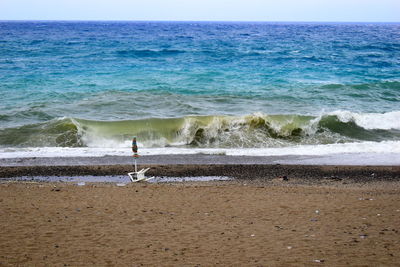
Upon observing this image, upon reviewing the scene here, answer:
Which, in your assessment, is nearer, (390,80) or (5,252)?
(5,252)

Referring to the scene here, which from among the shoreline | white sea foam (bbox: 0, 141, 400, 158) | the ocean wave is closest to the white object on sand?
the shoreline

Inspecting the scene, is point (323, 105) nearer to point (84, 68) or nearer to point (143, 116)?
point (143, 116)

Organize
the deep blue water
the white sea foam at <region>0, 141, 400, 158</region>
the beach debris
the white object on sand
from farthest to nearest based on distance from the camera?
the deep blue water < the white sea foam at <region>0, 141, 400, 158</region> < the beach debris < the white object on sand

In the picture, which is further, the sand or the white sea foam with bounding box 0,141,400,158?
the white sea foam with bounding box 0,141,400,158

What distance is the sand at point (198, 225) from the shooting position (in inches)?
232

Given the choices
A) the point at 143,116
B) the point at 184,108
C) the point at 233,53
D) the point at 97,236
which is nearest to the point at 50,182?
the point at 97,236

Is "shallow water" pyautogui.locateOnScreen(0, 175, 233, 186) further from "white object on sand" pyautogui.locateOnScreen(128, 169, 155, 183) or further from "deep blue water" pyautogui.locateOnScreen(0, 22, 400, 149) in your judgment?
"deep blue water" pyautogui.locateOnScreen(0, 22, 400, 149)

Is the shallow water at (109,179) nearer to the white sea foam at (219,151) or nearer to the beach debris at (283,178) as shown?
the beach debris at (283,178)

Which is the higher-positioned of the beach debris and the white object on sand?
A: the white object on sand

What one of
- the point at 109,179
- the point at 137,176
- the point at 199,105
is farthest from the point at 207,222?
the point at 199,105

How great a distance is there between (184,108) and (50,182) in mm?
10030

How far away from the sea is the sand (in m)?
4.17

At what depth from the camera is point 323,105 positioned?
20.6 meters

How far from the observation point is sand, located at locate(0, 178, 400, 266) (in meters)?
5.89
